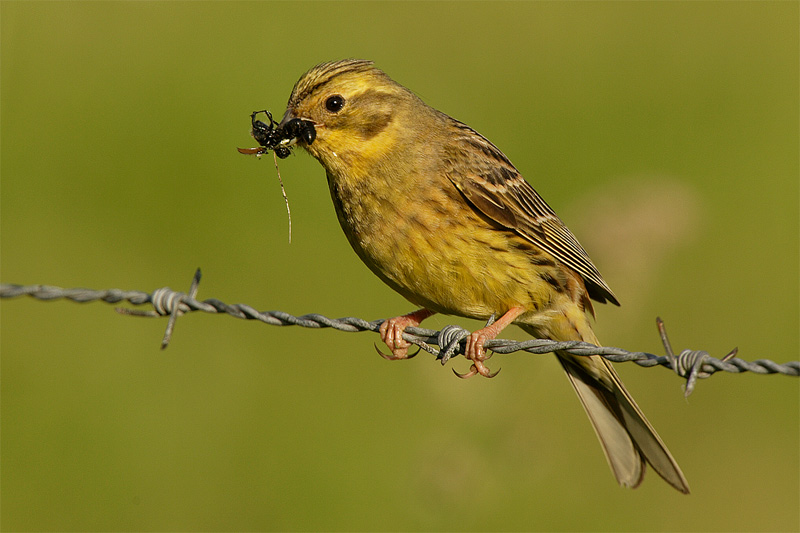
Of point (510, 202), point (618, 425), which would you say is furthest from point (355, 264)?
point (618, 425)

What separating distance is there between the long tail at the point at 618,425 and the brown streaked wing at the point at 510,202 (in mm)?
416

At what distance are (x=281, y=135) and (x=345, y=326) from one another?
145cm

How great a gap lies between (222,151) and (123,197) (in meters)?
1.31

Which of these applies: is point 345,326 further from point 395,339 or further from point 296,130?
point 296,130

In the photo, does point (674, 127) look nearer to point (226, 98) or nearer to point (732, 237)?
point (732, 237)

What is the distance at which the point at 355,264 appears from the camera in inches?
415

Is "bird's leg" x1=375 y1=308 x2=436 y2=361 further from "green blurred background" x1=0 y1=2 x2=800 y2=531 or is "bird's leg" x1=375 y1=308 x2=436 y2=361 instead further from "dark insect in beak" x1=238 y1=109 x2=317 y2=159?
"dark insect in beak" x1=238 y1=109 x2=317 y2=159

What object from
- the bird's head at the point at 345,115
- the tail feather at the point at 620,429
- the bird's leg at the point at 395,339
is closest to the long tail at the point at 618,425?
the tail feather at the point at 620,429

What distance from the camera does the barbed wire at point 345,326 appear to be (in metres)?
3.99

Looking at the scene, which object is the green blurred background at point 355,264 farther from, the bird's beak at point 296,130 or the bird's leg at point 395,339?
the bird's beak at point 296,130

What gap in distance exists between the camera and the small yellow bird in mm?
5461

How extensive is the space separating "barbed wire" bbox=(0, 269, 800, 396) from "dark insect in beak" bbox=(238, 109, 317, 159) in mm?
1335

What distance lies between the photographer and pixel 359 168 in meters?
5.68

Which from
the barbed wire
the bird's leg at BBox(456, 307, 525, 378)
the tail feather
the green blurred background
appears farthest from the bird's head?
the tail feather
